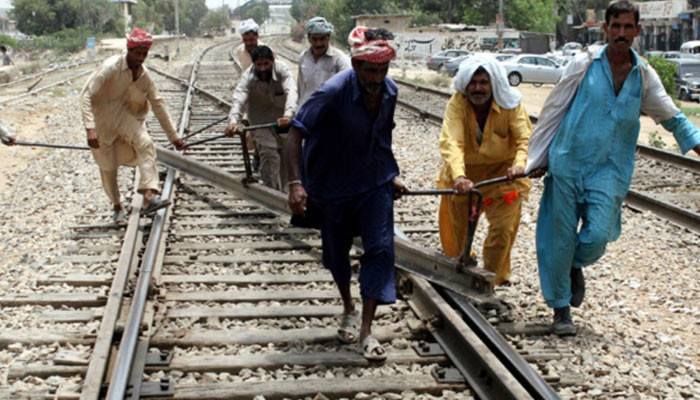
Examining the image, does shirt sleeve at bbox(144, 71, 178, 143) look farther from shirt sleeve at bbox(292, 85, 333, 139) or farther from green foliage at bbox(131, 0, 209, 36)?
green foliage at bbox(131, 0, 209, 36)

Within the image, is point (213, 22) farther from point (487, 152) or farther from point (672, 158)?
point (487, 152)

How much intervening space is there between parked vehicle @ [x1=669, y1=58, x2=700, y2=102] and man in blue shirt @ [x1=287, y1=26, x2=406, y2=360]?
86.8 feet

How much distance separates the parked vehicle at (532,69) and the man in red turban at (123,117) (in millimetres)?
26726

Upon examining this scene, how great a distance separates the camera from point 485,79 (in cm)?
526

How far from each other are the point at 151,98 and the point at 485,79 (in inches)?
139

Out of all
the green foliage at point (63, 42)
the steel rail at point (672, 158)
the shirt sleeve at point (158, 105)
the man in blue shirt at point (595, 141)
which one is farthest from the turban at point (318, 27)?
the green foliage at point (63, 42)

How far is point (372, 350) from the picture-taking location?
4.72 metres

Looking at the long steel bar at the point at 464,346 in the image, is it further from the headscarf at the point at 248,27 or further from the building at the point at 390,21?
the building at the point at 390,21

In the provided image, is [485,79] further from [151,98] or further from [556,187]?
[151,98]

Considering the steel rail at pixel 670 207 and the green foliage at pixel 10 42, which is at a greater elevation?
the green foliage at pixel 10 42

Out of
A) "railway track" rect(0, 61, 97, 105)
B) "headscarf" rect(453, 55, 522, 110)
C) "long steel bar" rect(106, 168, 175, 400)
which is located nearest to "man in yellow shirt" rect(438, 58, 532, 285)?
"headscarf" rect(453, 55, 522, 110)

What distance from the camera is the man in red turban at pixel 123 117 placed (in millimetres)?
7262

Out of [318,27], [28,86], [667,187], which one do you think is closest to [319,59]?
[318,27]

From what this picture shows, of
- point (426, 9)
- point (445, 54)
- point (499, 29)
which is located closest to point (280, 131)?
point (445, 54)
